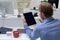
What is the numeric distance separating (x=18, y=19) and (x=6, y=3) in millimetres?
391

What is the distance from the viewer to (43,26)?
Result: 5.39ft

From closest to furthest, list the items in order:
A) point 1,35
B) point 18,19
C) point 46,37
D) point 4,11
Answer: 1. point 46,37
2. point 1,35
3. point 18,19
4. point 4,11

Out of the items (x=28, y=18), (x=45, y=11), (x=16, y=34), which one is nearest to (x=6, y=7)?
(x=28, y=18)

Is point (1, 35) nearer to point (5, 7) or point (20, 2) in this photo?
point (5, 7)

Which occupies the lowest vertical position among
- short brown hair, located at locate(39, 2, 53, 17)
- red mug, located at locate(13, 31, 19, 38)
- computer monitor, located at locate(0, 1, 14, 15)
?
red mug, located at locate(13, 31, 19, 38)

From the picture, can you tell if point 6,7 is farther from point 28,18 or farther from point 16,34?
point 16,34

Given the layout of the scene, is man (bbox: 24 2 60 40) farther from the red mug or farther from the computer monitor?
the computer monitor

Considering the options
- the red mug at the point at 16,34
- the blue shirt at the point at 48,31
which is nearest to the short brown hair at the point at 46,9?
the blue shirt at the point at 48,31

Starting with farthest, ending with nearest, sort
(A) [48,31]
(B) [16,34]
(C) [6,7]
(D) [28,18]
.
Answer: (C) [6,7] < (D) [28,18] < (B) [16,34] < (A) [48,31]

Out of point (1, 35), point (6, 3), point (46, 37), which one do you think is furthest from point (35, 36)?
point (6, 3)

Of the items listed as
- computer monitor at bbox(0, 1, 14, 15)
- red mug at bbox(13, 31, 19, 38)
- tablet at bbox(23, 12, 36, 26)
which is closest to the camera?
red mug at bbox(13, 31, 19, 38)

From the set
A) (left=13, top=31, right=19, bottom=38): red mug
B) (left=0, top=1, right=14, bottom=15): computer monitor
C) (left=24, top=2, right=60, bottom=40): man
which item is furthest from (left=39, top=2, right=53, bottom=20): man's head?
(left=0, top=1, right=14, bottom=15): computer monitor

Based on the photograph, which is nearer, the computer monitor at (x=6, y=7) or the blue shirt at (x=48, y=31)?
the blue shirt at (x=48, y=31)

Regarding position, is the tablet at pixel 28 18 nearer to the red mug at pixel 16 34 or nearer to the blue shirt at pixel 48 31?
the red mug at pixel 16 34
